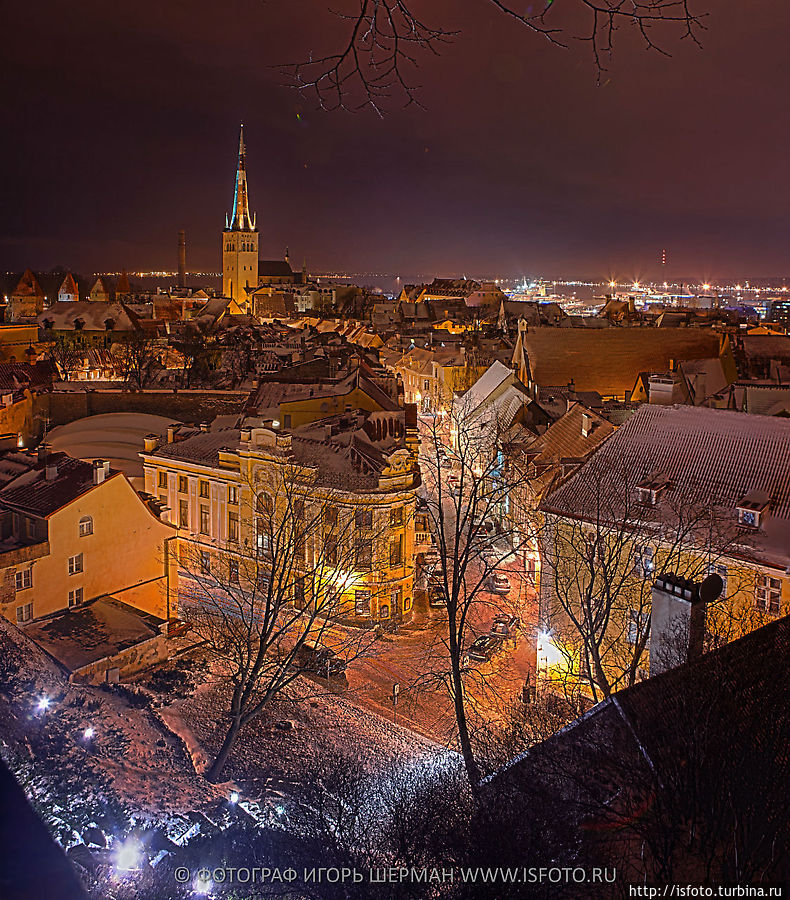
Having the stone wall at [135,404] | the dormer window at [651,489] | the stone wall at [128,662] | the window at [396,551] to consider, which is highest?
the dormer window at [651,489]

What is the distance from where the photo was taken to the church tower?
12356 centimetres

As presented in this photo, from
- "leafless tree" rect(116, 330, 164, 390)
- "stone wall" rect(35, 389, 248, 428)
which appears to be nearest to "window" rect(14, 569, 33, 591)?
"stone wall" rect(35, 389, 248, 428)

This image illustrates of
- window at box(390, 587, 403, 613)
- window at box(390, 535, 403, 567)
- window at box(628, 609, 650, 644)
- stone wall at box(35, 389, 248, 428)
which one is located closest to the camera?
window at box(628, 609, 650, 644)

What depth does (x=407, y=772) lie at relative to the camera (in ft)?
40.2

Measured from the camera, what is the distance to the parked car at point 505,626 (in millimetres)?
20030

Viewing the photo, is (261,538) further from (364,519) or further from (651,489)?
(651,489)

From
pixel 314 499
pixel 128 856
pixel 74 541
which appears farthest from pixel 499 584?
pixel 128 856

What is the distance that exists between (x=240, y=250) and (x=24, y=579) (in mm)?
114099

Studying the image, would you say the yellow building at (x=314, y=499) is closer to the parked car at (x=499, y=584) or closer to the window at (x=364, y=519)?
the window at (x=364, y=519)

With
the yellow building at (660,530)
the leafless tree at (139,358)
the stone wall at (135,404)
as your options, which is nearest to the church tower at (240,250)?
the leafless tree at (139,358)

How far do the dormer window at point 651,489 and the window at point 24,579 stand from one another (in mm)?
12877

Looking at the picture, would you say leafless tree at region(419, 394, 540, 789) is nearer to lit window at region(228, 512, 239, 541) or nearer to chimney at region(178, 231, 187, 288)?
lit window at region(228, 512, 239, 541)

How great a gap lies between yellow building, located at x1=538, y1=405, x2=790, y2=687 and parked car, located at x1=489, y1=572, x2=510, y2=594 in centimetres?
633

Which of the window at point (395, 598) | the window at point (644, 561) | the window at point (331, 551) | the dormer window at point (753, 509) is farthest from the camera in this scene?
the window at point (395, 598)
